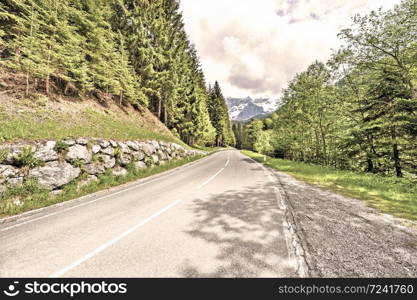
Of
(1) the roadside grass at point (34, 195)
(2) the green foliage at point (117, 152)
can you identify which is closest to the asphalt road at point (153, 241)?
(1) the roadside grass at point (34, 195)

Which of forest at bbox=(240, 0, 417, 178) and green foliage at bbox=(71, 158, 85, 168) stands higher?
forest at bbox=(240, 0, 417, 178)

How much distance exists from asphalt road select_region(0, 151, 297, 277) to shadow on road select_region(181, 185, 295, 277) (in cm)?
2

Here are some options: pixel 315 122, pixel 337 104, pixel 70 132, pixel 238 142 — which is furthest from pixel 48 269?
pixel 238 142

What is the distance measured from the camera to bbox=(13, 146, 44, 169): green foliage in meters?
6.03

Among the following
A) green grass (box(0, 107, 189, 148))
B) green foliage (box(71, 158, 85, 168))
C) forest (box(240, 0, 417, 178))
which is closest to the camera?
green grass (box(0, 107, 189, 148))

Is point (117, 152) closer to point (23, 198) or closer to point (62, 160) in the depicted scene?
point (62, 160)

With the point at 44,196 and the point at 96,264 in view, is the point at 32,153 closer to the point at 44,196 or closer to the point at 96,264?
the point at 44,196

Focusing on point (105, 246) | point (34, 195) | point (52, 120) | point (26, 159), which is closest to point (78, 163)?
point (26, 159)

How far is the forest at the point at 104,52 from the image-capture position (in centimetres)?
985

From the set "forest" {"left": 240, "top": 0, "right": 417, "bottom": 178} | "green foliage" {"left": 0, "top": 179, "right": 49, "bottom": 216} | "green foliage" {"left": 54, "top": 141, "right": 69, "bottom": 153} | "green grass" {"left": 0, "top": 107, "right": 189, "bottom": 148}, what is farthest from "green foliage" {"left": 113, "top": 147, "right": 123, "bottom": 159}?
"forest" {"left": 240, "top": 0, "right": 417, "bottom": 178}

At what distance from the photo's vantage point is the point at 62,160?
24.2 ft

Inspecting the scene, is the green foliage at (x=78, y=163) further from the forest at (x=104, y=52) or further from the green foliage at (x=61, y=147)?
the forest at (x=104, y=52)

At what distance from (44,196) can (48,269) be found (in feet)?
16.6

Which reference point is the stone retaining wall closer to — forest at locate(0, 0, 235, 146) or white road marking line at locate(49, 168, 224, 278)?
white road marking line at locate(49, 168, 224, 278)
